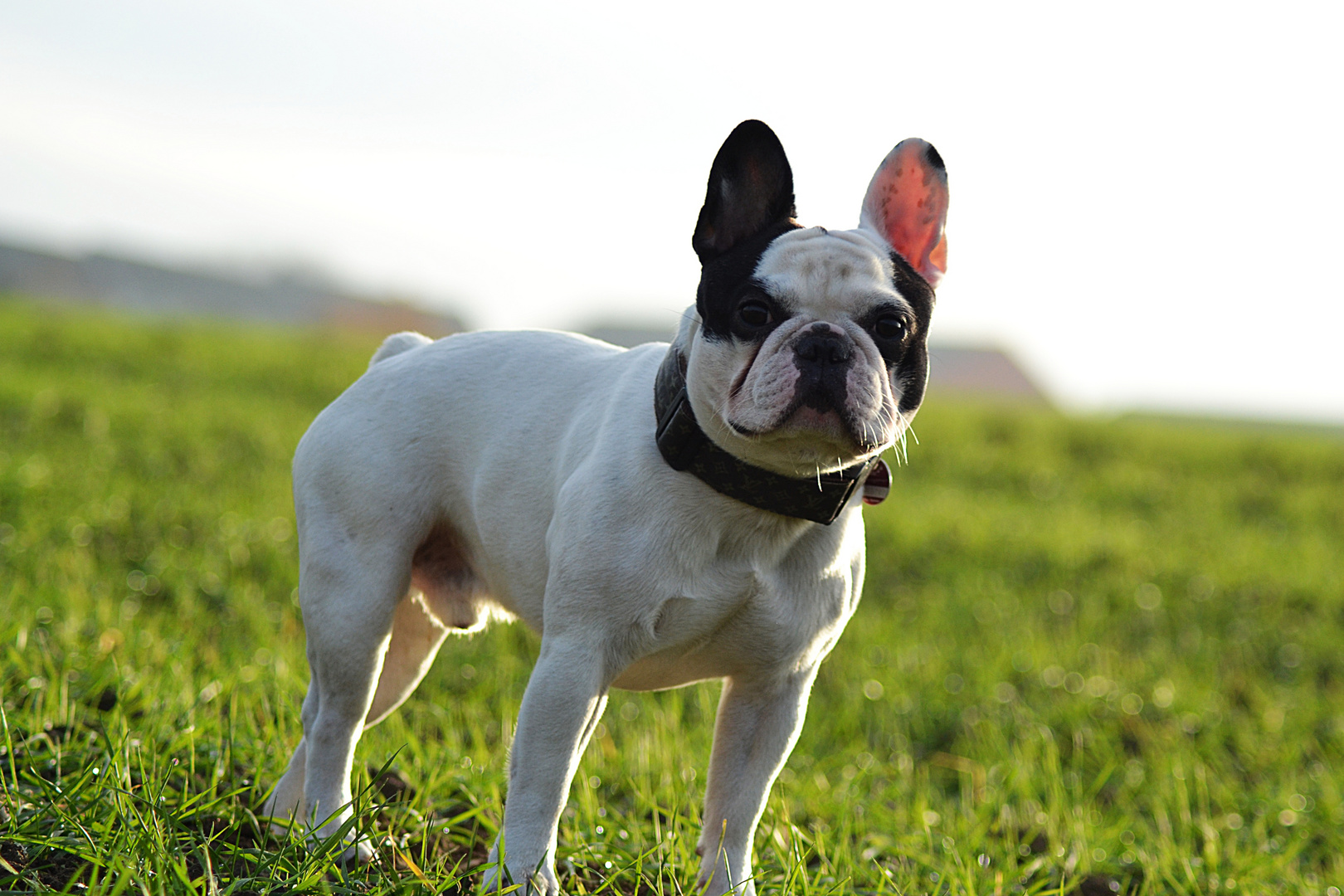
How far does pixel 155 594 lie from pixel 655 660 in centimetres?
481

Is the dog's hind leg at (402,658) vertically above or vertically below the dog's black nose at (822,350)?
below

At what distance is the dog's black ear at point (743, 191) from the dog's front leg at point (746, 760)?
1.08 m

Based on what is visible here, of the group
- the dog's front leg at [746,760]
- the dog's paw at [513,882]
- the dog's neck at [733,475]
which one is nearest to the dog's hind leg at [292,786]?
the dog's paw at [513,882]

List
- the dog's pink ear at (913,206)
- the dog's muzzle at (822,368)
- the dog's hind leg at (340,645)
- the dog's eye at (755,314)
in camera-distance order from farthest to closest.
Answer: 1. the dog's hind leg at (340,645)
2. the dog's pink ear at (913,206)
3. the dog's eye at (755,314)
4. the dog's muzzle at (822,368)

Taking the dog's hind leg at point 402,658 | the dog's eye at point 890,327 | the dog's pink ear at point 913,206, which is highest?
the dog's pink ear at point 913,206

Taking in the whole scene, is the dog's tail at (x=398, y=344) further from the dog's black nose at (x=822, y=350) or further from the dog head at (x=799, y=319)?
the dog's black nose at (x=822, y=350)

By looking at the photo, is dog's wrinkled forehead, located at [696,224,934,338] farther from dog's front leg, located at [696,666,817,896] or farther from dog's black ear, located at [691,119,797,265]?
dog's front leg, located at [696,666,817,896]

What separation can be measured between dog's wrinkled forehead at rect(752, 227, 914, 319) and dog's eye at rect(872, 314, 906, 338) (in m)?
0.03

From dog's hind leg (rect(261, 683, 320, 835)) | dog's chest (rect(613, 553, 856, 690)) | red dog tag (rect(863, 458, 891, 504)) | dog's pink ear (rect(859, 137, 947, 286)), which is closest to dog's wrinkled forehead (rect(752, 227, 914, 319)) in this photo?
dog's pink ear (rect(859, 137, 947, 286))

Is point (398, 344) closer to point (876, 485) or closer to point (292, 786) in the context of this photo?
point (292, 786)

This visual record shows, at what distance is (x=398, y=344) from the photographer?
3369 millimetres

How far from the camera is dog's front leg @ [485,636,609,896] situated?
2.34 metres

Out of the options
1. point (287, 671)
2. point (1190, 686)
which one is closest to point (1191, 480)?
point (1190, 686)

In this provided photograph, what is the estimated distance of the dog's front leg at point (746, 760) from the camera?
8.75 ft
